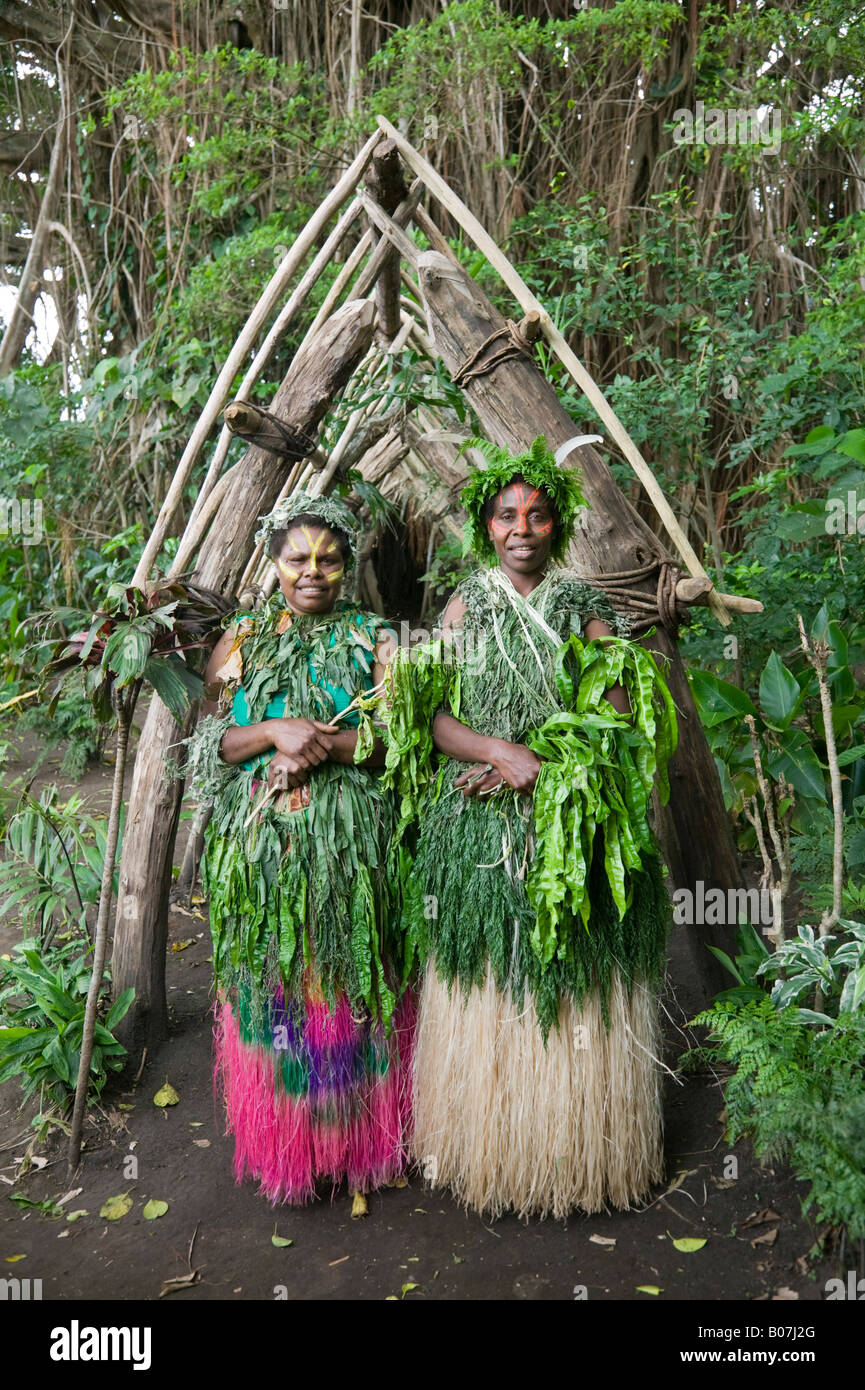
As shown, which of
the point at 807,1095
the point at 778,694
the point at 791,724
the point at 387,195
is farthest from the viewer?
the point at 791,724

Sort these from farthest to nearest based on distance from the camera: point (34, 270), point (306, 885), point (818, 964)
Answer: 1. point (34, 270)
2. point (818, 964)
3. point (306, 885)

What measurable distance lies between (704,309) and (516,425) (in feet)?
10.9

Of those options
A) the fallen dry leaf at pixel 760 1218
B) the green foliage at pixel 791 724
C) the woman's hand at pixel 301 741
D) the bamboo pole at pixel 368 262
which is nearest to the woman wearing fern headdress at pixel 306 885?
the woman's hand at pixel 301 741

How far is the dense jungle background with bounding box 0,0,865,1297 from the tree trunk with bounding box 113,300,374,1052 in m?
0.18

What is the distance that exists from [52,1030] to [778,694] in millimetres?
2448

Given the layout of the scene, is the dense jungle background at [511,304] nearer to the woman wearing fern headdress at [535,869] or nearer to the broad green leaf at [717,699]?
the broad green leaf at [717,699]

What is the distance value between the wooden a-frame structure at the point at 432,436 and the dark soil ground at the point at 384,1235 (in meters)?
0.44

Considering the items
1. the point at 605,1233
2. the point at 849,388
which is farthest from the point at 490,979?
the point at 849,388

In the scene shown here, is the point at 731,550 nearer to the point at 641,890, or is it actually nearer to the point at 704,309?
the point at 704,309

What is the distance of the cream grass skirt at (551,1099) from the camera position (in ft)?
7.28

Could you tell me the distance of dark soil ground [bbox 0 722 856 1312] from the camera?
208 cm

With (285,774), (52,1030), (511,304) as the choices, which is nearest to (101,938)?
(52,1030)

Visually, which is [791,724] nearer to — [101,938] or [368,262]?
[368,262]

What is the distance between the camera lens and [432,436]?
11.6ft
